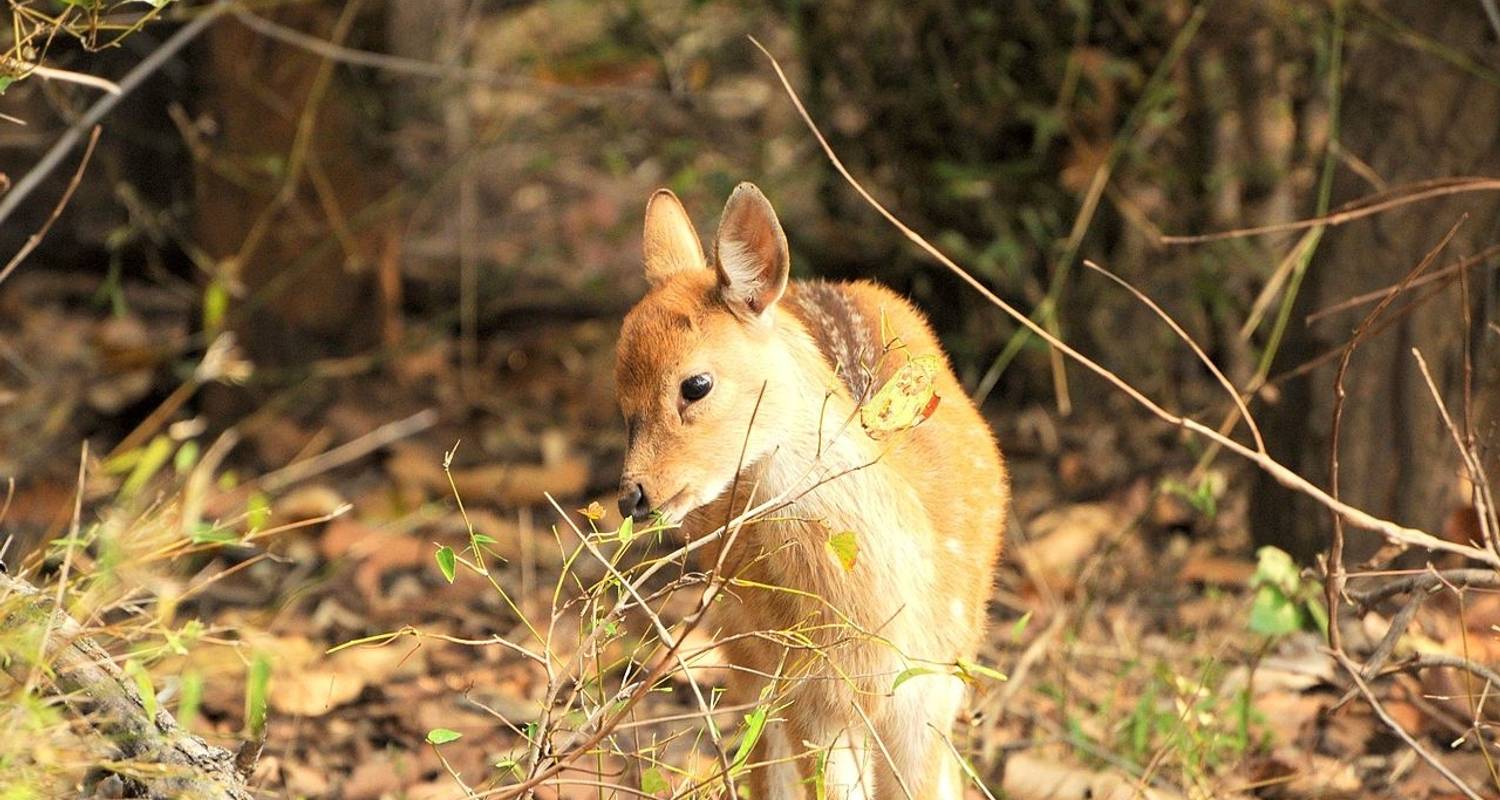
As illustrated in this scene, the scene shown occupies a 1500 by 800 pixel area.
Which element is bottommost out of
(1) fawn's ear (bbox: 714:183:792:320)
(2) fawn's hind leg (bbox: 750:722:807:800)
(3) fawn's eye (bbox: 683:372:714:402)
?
(2) fawn's hind leg (bbox: 750:722:807:800)

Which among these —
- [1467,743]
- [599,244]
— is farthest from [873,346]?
[599,244]

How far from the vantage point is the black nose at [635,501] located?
11.5 ft

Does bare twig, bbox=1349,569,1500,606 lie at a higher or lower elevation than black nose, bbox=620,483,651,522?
lower

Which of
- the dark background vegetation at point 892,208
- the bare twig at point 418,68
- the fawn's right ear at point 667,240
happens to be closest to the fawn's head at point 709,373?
the fawn's right ear at point 667,240

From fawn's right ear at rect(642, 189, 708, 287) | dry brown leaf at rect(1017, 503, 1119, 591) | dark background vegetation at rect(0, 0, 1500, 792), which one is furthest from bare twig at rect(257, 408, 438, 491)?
fawn's right ear at rect(642, 189, 708, 287)

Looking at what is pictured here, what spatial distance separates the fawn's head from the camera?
356 cm

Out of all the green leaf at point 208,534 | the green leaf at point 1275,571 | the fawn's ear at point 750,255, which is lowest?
the green leaf at point 1275,571

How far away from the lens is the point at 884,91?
22.0ft

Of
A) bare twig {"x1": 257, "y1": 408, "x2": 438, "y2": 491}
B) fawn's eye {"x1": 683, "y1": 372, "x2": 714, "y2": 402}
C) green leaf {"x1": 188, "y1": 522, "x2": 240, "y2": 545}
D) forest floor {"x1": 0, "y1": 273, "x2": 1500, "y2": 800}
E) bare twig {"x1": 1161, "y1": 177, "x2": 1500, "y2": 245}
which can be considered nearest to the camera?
green leaf {"x1": 188, "y1": 522, "x2": 240, "y2": 545}

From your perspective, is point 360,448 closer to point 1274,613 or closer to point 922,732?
point 922,732

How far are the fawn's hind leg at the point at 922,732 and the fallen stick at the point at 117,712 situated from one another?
4.60ft

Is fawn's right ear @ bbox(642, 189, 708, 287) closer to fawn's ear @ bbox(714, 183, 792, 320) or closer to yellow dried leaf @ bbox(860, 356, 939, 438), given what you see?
fawn's ear @ bbox(714, 183, 792, 320)

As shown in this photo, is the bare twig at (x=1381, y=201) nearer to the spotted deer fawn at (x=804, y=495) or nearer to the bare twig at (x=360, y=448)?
the spotted deer fawn at (x=804, y=495)

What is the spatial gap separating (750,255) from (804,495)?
53 centimetres
